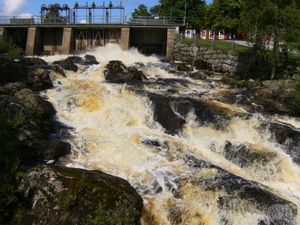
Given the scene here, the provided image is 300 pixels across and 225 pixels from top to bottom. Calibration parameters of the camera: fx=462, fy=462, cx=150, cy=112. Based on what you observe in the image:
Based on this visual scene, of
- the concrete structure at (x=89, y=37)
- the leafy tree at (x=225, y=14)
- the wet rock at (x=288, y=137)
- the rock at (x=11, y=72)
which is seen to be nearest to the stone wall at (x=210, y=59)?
the concrete structure at (x=89, y=37)

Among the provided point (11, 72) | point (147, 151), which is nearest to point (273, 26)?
point (147, 151)

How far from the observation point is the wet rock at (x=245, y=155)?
674 inches

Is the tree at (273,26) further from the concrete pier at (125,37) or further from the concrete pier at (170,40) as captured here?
the concrete pier at (125,37)

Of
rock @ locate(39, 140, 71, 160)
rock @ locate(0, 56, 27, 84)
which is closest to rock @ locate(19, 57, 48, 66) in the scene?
rock @ locate(0, 56, 27, 84)

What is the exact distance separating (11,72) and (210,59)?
16.0 metres

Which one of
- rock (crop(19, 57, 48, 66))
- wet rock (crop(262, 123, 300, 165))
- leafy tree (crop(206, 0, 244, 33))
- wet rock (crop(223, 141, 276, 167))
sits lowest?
wet rock (crop(223, 141, 276, 167))

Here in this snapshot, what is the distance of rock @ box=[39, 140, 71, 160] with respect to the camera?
16.1 metres

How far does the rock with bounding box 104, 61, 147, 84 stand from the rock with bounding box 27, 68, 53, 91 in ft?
12.0

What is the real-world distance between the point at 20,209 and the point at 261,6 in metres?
20.3

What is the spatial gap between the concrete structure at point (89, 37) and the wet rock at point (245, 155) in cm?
2333

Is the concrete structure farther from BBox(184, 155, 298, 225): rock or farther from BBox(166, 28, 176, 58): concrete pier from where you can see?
BBox(184, 155, 298, 225): rock

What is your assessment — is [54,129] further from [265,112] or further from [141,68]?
[141,68]

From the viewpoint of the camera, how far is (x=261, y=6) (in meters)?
27.5

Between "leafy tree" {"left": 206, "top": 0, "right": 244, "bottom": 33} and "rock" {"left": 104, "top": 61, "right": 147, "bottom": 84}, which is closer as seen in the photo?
"rock" {"left": 104, "top": 61, "right": 147, "bottom": 84}
